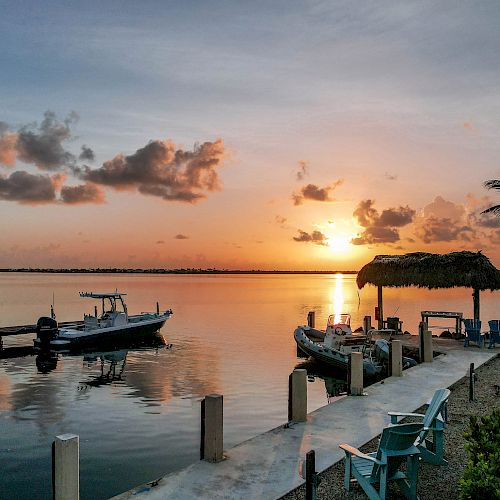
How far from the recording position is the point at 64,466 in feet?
22.7

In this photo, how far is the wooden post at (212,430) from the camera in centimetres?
903

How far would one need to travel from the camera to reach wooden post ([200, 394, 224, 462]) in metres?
9.03

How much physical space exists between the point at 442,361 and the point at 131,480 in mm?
13330

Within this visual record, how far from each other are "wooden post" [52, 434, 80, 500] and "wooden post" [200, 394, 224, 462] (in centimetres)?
263

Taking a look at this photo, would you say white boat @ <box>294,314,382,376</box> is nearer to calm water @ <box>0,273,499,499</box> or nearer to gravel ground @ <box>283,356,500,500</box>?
calm water @ <box>0,273,499,499</box>

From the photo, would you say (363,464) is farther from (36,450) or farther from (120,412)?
(120,412)

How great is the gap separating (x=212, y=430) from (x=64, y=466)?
282 cm

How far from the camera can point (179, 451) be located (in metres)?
14.0

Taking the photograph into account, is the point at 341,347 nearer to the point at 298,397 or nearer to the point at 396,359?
the point at 396,359

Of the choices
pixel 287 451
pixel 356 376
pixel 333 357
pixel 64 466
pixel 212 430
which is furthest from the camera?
pixel 333 357

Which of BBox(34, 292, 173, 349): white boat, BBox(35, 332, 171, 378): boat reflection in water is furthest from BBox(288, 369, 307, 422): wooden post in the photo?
BBox(34, 292, 173, 349): white boat

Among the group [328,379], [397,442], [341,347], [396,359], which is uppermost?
[397,442]

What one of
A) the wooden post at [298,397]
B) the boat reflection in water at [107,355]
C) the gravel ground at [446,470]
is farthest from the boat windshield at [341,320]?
Answer: the wooden post at [298,397]

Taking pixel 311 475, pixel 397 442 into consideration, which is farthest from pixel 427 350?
pixel 311 475
